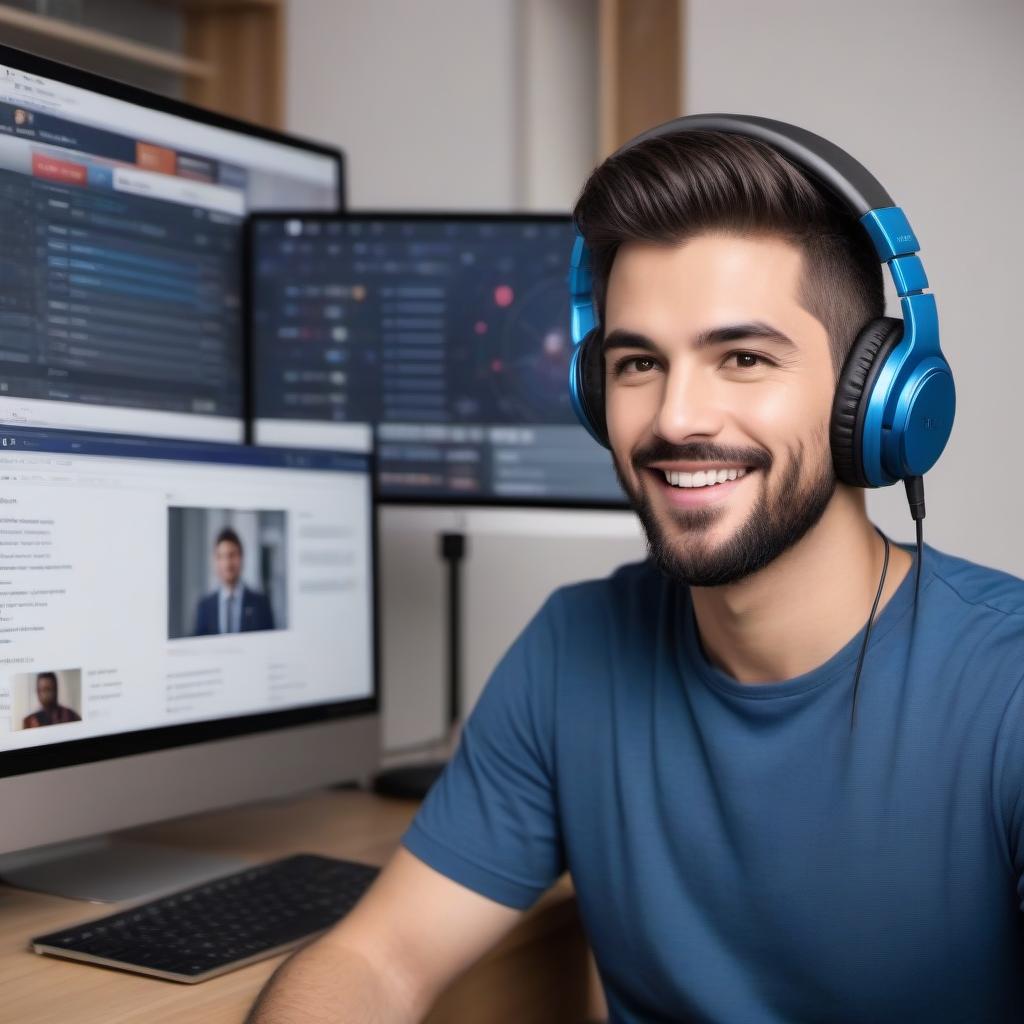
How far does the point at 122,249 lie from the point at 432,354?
391mm

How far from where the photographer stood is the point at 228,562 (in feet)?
4.25

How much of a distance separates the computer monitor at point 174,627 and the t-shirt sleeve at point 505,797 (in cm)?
24

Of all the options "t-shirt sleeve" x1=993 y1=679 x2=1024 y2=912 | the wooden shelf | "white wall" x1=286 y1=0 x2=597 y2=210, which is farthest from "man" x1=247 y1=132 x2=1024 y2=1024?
the wooden shelf

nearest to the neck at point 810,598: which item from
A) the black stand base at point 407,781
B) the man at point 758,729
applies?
the man at point 758,729

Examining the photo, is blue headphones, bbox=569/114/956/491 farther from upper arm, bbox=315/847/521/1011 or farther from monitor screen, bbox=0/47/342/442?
monitor screen, bbox=0/47/342/442

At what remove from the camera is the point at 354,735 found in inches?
56.2

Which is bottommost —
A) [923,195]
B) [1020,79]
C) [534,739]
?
[534,739]

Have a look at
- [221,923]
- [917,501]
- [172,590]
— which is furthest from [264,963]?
[917,501]

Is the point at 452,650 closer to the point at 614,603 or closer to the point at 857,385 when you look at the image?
the point at 614,603

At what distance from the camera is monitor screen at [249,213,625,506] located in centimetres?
157

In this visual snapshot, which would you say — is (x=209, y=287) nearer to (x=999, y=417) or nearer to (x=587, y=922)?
(x=587, y=922)

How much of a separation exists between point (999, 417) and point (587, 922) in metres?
1.01

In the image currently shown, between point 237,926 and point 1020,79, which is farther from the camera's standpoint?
point 1020,79

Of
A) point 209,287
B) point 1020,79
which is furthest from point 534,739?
point 1020,79
